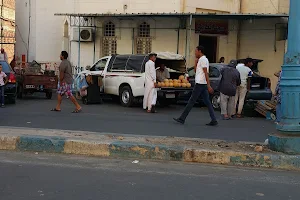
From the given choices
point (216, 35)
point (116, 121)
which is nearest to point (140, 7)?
point (216, 35)

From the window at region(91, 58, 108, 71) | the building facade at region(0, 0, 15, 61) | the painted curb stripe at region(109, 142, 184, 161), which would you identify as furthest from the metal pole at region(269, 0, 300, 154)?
the building facade at region(0, 0, 15, 61)

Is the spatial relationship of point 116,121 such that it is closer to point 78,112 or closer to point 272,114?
point 78,112

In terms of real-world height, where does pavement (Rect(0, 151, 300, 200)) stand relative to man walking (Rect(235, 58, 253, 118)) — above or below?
below

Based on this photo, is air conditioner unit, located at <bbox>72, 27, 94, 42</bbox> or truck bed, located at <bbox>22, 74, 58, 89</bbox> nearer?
truck bed, located at <bbox>22, 74, 58, 89</bbox>

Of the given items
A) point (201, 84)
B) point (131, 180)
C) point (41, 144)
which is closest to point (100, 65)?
point (201, 84)

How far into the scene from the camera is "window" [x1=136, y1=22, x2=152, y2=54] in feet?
65.7

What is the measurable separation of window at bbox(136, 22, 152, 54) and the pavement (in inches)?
543

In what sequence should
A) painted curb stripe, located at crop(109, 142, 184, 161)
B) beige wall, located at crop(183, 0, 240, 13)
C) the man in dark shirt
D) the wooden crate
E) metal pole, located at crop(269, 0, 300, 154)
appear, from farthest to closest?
beige wall, located at crop(183, 0, 240, 13), the wooden crate, the man in dark shirt, painted curb stripe, located at crop(109, 142, 184, 161), metal pole, located at crop(269, 0, 300, 154)

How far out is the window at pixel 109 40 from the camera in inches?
805

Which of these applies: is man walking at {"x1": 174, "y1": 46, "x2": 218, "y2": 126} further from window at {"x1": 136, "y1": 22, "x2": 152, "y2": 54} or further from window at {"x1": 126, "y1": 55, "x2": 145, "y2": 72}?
window at {"x1": 136, "y1": 22, "x2": 152, "y2": 54}

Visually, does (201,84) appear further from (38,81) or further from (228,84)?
(38,81)

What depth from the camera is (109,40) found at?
20.5 meters

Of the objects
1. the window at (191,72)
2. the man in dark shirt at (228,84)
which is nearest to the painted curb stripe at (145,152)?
the man in dark shirt at (228,84)

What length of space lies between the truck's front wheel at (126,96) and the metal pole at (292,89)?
26.1ft
